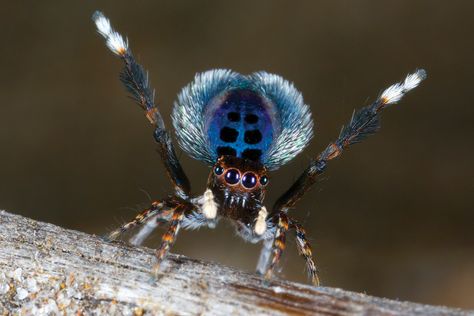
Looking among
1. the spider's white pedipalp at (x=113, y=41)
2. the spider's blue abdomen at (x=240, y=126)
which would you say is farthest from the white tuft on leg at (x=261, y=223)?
the spider's white pedipalp at (x=113, y=41)

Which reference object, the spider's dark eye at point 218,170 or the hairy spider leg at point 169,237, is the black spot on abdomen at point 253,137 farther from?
the hairy spider leg at point 169,237

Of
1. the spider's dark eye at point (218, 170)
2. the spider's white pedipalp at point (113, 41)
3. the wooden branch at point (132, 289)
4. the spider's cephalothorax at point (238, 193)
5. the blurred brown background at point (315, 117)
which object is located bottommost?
the wooden branch at point (132, 289)

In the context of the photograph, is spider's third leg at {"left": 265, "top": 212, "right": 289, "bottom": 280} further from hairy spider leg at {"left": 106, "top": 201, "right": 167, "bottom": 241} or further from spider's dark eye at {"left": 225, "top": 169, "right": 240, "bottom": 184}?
hairy spider leg at {"left": 106, "top": 201, "right": 167, "bottom": 241}

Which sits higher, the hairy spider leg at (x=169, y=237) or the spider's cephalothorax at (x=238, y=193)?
the spider's cephalothorax at (x=238, y=193)

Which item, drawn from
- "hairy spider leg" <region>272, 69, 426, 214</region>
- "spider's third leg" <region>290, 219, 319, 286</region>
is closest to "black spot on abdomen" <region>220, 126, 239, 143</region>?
"hairy spider leg" <region>272, 69, 426, 214</region>

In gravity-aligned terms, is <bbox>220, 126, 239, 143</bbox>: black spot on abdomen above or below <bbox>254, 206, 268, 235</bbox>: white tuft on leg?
above

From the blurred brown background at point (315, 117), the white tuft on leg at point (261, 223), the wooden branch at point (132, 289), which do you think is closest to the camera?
the wooden branch at point (132, 289)

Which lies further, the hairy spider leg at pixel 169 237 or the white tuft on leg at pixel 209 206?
the white tuft on leg at pixel 209 206

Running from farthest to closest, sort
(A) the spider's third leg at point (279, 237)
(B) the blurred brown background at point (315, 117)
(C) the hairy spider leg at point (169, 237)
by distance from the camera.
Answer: (B) the blurred brown background at point (315, 117), (A) the spider's third leg at point (279, 237), (C) the hairy spider leg at point (169, 237)

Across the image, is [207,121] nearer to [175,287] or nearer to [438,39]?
[175,287]
